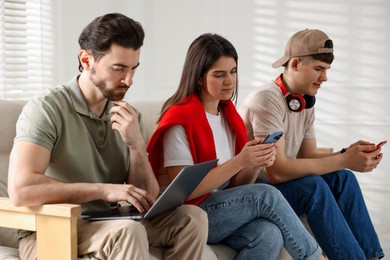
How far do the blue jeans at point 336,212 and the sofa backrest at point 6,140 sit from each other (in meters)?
1.11

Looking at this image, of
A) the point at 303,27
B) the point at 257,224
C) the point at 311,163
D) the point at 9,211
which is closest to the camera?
the point at 9,211

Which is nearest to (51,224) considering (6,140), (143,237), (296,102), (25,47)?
(143,237)

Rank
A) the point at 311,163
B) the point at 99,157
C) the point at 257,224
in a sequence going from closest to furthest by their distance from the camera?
the point at 99,157 → the point at 257,224 → the point at 311,163

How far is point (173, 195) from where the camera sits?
7.13ft

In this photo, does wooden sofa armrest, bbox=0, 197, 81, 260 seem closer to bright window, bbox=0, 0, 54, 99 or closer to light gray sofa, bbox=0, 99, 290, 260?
light gray sofa, bbox=0, 99, 290, 260

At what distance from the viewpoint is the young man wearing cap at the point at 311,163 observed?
2750 mm

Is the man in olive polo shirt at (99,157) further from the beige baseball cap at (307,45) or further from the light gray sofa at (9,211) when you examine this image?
the beige baseball cap at (307,45)

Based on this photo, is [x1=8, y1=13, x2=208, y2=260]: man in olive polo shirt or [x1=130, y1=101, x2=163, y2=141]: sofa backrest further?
[x1=130, y1=101, x2=163, y2=141]: sofa backrest

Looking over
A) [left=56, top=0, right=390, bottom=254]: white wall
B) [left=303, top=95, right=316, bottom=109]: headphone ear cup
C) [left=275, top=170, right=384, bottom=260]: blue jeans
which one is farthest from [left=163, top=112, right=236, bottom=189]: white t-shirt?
[left=56, top=0, right=390, bottom=254]: white wall

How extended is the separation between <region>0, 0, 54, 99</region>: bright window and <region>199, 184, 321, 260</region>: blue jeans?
223cm

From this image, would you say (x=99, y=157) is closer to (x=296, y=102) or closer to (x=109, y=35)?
(x=109, y=35)

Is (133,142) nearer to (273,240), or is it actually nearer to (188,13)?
(273,240)

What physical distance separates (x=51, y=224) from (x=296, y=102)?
4.30 feet

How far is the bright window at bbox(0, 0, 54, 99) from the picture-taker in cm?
431
